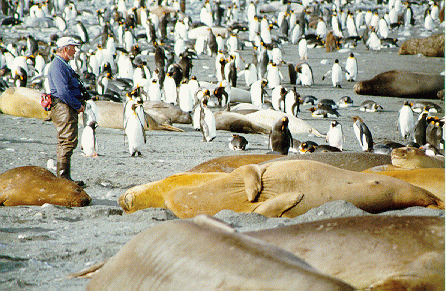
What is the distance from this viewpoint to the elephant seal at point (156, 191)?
13.9 ft

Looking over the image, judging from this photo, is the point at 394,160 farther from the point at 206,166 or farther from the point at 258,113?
the point at 258,113

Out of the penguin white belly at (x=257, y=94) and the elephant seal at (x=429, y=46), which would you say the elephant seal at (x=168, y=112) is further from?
the elephant seal at (x=429, y=46)

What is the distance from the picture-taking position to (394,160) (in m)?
5.08

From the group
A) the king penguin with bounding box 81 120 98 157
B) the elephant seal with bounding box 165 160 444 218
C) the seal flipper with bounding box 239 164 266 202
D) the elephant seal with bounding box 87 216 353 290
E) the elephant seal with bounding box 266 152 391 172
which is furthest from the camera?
the king penguin with bounding box 81 120 98 157

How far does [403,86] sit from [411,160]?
431 inches

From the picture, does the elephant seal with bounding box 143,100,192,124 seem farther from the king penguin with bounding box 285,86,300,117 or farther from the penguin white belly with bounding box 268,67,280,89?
the penguin white belly with bounding box 268,67,280,89

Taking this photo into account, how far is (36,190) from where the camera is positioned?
4805mm

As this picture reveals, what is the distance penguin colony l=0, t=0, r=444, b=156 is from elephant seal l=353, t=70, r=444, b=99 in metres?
1.23

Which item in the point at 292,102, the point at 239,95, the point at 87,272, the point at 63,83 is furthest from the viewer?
the point at 239,95

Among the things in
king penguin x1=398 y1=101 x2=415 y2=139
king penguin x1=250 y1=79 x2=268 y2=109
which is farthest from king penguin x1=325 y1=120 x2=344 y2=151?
king penguin x1=250 y1=79 x2=268 y2=109

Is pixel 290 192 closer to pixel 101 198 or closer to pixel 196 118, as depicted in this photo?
pixel 101 198

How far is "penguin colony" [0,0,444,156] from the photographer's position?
972 centimetres

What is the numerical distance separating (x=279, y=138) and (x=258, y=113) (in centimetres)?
267

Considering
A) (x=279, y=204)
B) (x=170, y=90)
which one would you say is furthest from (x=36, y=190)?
(x=170, y=90)
